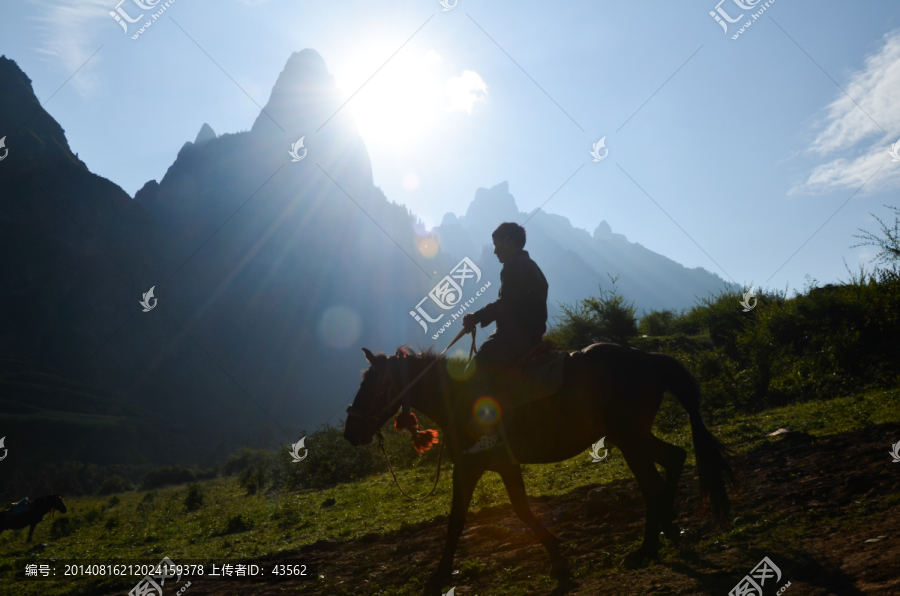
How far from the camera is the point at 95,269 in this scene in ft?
374

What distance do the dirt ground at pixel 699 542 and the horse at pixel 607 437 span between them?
1.25ft

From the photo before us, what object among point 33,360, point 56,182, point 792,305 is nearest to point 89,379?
point 33,360

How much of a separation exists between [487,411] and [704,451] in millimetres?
2471

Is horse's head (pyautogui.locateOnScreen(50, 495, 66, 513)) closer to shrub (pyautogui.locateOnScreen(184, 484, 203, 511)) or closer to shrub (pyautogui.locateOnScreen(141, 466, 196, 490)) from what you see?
shrub (pyautogui.locateOnScreen(184, 484, 203, 511))

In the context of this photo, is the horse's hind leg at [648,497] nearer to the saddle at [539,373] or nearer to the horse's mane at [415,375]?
the saddle at [539,373]

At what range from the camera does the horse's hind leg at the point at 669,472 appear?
16.3ft

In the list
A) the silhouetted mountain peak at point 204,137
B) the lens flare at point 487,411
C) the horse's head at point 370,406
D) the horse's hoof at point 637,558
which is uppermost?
the silhouetted mountain peak at point 204,137

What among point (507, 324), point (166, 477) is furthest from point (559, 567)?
point (166, 477)

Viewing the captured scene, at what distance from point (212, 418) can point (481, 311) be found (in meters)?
125

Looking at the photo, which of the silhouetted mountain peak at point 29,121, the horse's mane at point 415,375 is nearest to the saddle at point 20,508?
the horse's mane at point 415,375

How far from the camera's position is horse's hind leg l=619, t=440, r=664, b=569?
4.85 metres

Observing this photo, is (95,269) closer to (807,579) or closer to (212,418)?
(212,418)

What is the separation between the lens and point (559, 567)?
4.93 m

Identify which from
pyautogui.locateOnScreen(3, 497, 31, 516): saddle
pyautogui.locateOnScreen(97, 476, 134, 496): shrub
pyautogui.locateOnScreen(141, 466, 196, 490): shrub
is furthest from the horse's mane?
pyautogui.locateOnScreen(97, 476, 134, 496): shrub
